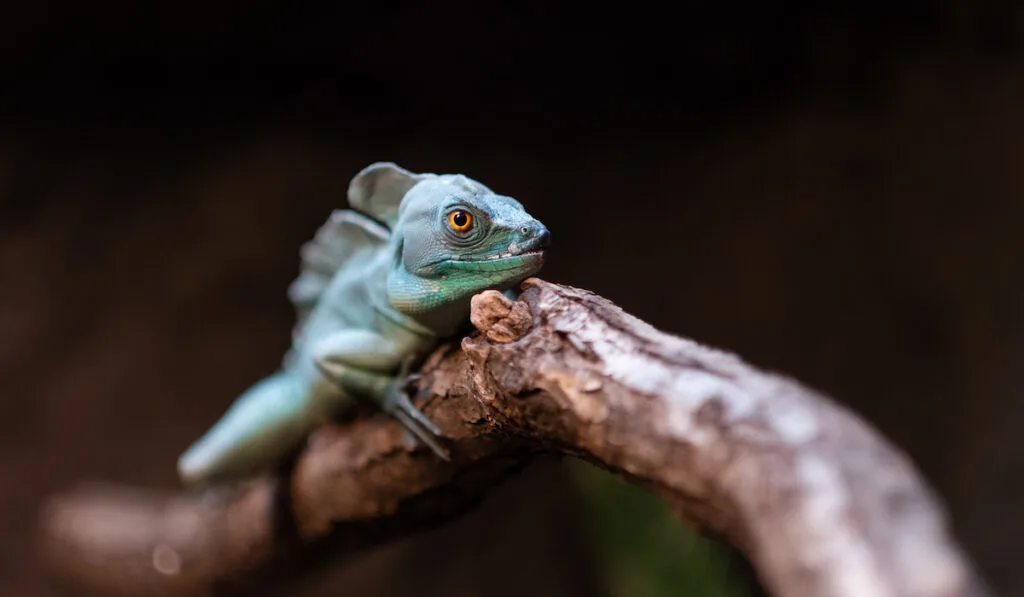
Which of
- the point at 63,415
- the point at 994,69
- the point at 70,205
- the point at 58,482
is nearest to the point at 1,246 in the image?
the point at 70,205

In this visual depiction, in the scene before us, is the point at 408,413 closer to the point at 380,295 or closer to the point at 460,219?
the point at 380,295

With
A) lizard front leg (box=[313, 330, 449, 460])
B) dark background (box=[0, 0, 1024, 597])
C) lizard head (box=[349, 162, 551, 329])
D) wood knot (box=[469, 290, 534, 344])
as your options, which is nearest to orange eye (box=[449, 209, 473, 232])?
lizard head (box=[349, 162, 551, 329])

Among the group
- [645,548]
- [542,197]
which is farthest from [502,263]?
[645,548]

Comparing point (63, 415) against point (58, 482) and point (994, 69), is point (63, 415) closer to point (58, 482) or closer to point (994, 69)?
point (58, 482)

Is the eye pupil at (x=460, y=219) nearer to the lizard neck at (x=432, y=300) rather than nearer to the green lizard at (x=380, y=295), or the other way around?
the green lizard at (x=380, y=295)

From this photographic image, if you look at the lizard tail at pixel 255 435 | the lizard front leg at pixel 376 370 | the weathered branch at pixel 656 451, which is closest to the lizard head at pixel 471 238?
the weathered branch at pixel 656 451

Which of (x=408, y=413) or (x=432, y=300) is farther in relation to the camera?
(x=408, y=413)
